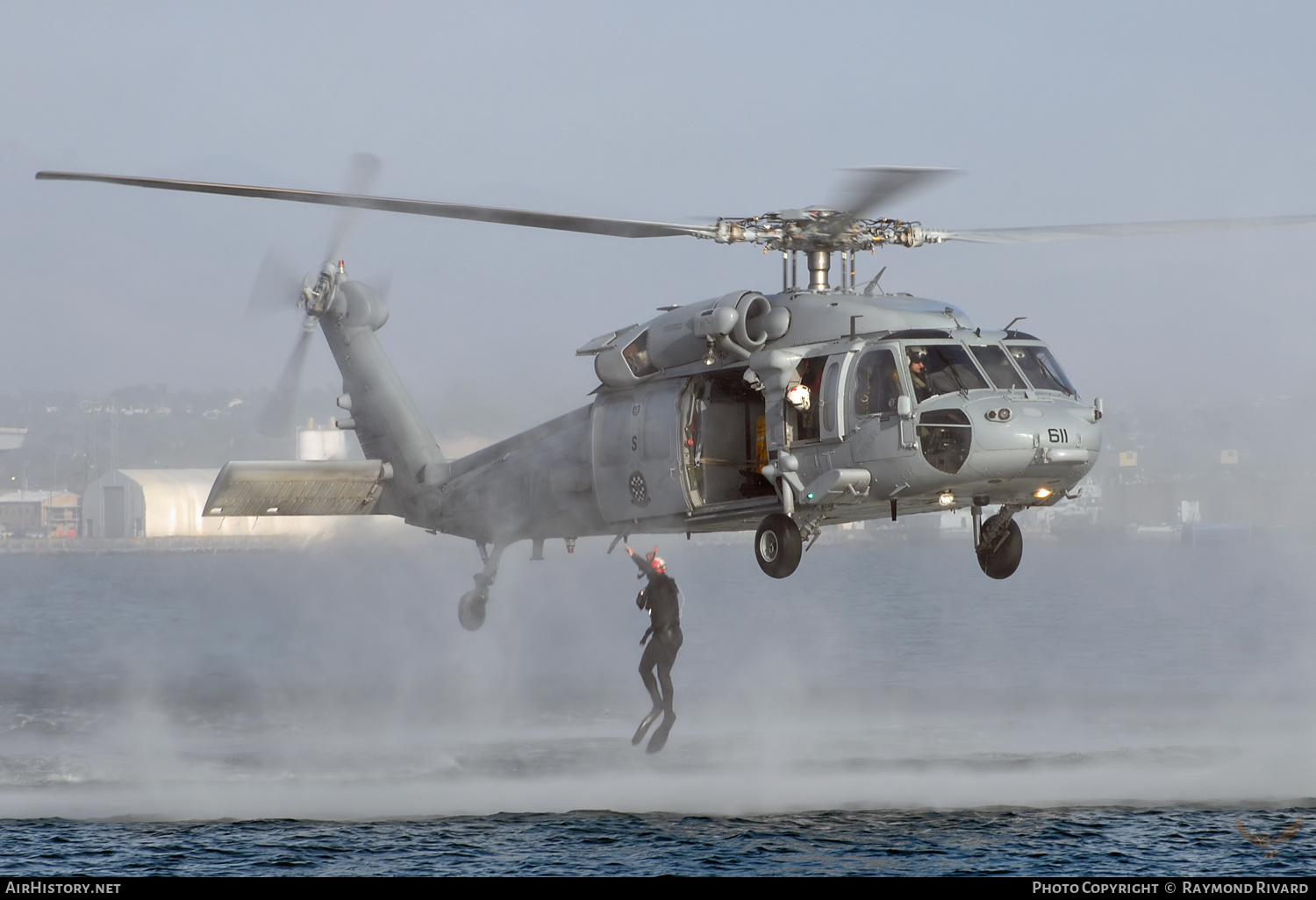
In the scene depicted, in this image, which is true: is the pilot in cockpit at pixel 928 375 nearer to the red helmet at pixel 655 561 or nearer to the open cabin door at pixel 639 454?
the open cabin door at pixel 639 454

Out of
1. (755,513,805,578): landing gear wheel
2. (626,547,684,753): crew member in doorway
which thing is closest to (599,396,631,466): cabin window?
(626,547,684,753): crew member in doorway

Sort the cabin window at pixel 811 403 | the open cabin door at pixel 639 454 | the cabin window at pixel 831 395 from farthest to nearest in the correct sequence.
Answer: the open cabin door at pixel 639 454
the cabin window at pixel 811 403
the cabin window at pixel 831 395

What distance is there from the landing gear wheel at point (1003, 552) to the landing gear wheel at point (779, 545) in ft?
6.93

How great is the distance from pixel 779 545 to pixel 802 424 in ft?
4.13

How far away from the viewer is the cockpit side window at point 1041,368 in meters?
12.8

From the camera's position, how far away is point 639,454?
14.5 metres

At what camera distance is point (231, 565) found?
403 feet

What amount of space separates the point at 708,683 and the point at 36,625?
119ft

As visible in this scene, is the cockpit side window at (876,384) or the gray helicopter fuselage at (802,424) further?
the cockpit side window at (876,384)

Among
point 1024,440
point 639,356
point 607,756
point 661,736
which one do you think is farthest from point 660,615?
point 1024,440

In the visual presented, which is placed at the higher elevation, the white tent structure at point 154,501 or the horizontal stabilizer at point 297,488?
the white tent structure at point 154,501

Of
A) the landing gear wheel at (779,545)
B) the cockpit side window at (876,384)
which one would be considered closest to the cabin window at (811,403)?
the cockpit side window at (876,384)
